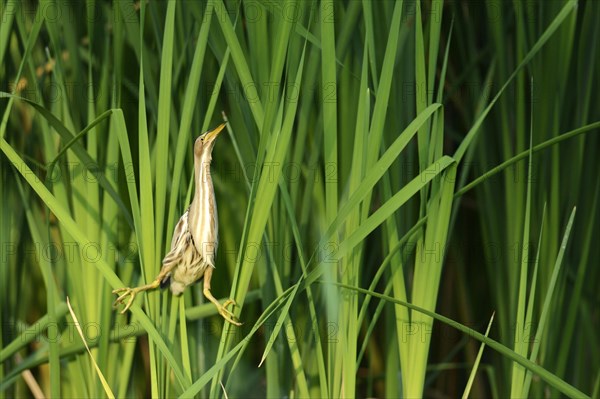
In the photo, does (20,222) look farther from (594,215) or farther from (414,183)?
(594,215)

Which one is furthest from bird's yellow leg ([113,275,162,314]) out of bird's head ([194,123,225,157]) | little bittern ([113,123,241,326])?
bird's head ([194,123,225,157])

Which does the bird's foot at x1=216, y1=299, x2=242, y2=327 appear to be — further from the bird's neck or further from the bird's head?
the bird's head

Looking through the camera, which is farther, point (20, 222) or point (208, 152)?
point (20, 222)

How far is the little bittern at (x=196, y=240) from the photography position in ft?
3.69

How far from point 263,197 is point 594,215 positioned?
23.1 inches

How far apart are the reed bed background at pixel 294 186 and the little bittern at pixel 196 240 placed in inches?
0.9

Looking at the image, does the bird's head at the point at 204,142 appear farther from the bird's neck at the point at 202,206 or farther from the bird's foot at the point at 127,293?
the bird's foot at the point at 127,293

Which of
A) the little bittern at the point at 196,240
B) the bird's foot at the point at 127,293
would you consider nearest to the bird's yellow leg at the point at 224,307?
the little bittern at the point at 196,240

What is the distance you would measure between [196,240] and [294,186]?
0.65 feet

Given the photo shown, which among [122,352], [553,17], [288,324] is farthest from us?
[122,352]

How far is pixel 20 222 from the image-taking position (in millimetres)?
1498

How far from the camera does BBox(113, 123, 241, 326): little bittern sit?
1.12 m

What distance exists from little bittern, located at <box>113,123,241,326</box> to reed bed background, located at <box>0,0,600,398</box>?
24 millimetres

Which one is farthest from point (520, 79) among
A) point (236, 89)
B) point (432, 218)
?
point (236, 89)
